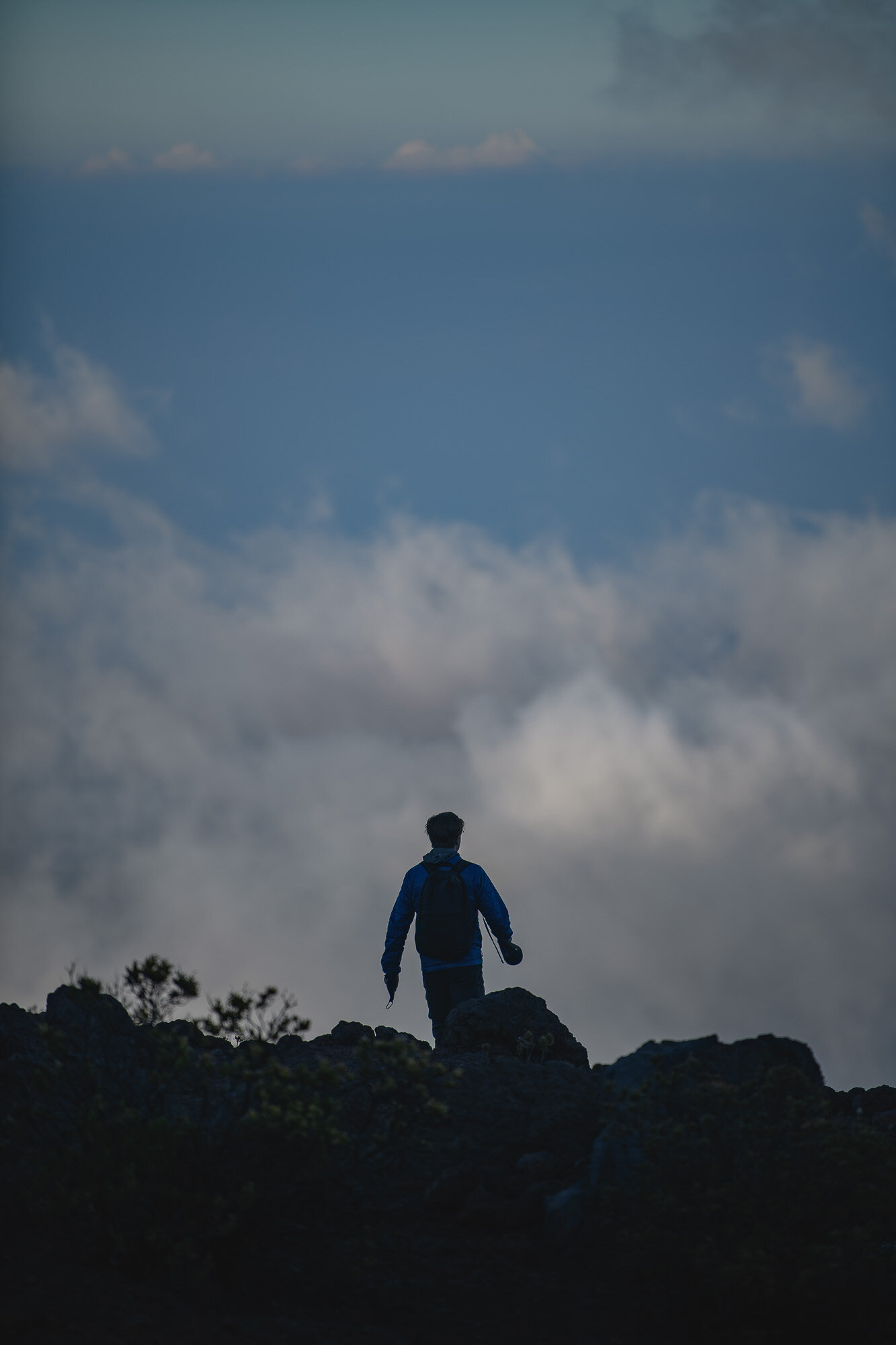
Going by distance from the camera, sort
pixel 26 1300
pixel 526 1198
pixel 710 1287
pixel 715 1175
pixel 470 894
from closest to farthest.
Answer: pixel 26 1300
pixel 710 1287
pixel 715 1175
pixel 526 1198
pixel 470 894

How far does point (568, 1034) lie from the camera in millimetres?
10984

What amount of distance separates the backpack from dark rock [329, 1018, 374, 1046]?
140 centimetres

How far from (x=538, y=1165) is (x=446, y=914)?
3539 mm

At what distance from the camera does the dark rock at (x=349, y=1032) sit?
439 inches

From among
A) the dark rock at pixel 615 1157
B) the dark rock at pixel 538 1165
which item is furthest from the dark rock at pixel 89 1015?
the dark rock at pixel 615 1157

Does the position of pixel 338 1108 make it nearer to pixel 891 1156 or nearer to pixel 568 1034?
pixel 891 1156

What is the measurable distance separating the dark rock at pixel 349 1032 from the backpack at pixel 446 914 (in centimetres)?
140

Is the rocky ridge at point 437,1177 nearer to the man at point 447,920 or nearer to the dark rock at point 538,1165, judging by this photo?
the dark rock at point 538,1165

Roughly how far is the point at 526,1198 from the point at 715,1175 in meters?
1.12

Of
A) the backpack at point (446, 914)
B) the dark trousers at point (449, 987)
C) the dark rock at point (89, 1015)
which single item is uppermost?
the backpack at point (446, 914)

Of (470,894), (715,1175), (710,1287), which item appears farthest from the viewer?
(470,894)

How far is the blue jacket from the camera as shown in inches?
411

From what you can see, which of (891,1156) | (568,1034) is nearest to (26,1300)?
(891,1156)

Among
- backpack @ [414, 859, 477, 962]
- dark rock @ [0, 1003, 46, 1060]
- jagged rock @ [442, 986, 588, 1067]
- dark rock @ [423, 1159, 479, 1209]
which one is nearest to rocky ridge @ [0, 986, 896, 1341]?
dark rock @ [423, 1159, 479, 1209]
